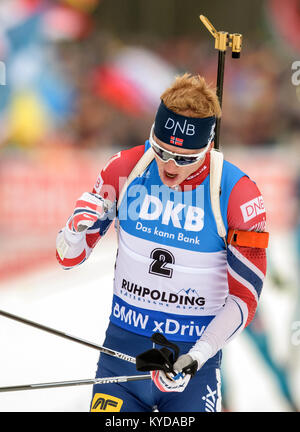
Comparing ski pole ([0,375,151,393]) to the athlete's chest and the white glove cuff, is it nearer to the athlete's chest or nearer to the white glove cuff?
the white glove cuff

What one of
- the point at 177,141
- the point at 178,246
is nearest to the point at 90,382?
the point at 178,246

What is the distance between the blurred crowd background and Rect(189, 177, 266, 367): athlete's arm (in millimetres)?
6227

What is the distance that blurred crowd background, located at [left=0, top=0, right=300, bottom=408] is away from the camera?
941 cm

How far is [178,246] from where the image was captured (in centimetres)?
253

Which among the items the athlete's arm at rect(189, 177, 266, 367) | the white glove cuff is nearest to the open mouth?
the athlete's arm at rect(189, 177, 266, 367)

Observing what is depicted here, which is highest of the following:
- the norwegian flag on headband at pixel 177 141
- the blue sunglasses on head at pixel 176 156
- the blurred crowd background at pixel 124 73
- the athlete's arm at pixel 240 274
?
the blurred crowd background at pixel 124 73

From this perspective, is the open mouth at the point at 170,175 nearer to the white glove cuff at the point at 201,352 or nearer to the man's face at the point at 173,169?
the man's face at the point at 173,169

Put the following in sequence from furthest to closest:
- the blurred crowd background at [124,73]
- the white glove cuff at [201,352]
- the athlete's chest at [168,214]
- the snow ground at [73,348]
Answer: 1. the blurred crowd background at [124,73]
2. the snow ground at [73,348]
3. the athlete's chest at [168,214]
4. the white glove cuff at [201,352]

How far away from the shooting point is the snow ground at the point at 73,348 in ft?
13.7

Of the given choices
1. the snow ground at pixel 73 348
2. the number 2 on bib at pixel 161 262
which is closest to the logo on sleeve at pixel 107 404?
the number 2 on bib at pixel 161 262

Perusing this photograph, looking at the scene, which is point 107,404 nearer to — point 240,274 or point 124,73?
point 240,274

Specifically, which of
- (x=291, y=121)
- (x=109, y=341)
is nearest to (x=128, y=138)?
(x=291, y=121)

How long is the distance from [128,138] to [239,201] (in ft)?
25.4

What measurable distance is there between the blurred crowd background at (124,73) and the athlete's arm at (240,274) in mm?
6227
